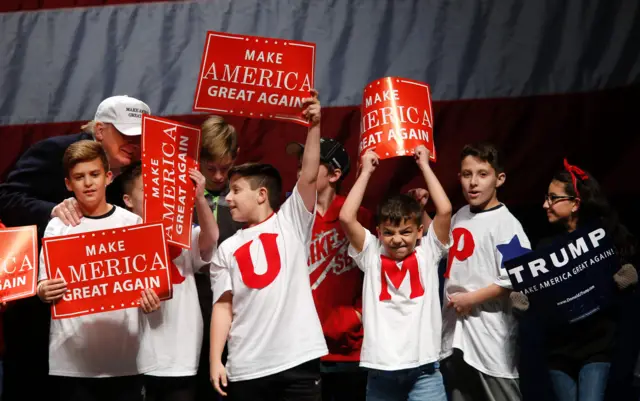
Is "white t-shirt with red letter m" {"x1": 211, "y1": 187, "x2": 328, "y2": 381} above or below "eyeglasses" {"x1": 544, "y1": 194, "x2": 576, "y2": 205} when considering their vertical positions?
below

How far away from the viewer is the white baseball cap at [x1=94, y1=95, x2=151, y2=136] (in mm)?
3508

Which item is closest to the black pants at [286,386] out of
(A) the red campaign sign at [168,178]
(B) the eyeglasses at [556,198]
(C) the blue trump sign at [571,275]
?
(A) the red campaign sign at [168,178]

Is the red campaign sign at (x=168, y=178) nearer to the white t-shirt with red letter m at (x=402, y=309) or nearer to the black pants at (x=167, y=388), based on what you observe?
the black pants at (x=167, y=388)

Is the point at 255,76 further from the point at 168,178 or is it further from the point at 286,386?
the point at 286,386

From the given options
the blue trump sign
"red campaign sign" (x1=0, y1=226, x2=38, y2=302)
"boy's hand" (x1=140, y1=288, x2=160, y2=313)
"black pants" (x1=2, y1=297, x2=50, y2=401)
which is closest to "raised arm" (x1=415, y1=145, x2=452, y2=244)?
the blue trump sign

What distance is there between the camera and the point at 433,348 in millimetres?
3109

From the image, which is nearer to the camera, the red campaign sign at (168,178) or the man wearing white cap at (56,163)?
the red campaign sign at (168,178)

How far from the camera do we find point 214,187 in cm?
355

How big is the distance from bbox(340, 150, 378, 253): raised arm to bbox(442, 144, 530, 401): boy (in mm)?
378

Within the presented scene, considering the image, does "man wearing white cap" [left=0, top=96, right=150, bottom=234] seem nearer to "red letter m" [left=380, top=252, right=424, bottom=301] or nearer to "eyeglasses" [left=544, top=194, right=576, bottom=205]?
"red letter m" [left=380, top=252, right=424, bottom=301]

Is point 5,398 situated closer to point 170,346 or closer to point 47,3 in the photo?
point 170,346

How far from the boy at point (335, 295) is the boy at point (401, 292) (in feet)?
0.68

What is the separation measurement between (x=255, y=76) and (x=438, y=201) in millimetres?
826

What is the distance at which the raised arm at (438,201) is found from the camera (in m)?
3.16
